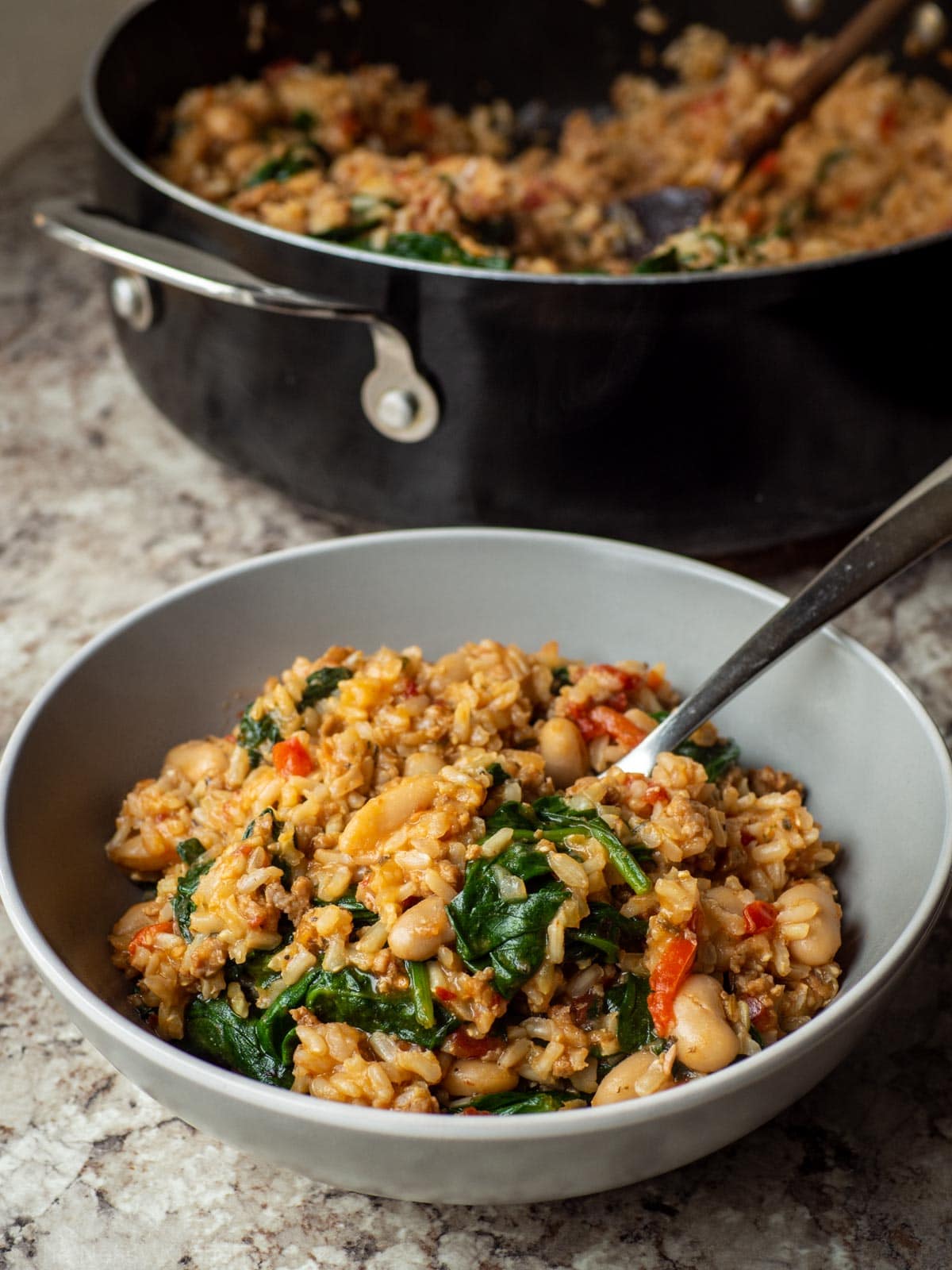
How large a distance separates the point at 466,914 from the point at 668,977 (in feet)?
0.64

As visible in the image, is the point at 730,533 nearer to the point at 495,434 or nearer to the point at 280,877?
the point at 495,434

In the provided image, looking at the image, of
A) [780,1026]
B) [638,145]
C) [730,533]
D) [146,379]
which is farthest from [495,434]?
[638,145]

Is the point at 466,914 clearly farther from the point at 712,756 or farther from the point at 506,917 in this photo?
the point at 712,756

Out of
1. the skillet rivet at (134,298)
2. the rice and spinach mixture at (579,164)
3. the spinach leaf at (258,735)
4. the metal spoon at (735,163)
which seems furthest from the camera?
the metal spoon at (735,163)

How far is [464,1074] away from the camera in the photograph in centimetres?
126

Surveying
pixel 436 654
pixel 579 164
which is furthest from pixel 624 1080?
pixel 579 164

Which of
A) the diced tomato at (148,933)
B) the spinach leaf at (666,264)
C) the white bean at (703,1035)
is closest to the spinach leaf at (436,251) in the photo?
the spinach leaf at (666,264)

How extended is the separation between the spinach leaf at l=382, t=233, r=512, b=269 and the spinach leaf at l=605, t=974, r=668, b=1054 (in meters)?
1.26

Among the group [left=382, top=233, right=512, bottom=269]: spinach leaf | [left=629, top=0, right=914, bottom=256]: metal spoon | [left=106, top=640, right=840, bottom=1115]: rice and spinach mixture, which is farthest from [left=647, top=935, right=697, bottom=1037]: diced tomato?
[left=629, top=0, right=914, bottom=256]: metal spoon

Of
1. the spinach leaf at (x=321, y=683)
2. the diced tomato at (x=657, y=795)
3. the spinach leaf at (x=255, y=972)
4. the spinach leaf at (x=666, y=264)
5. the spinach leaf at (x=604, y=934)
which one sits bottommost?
the spinach leaf at (x=255, y=972)

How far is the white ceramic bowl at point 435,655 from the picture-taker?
1.07m

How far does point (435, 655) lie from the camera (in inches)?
71.7

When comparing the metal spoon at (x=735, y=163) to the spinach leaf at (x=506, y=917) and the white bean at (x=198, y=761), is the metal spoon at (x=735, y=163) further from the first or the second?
the spinach leaf at (x=506, y=917)

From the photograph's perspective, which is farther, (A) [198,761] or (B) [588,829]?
(A) [198,761]
